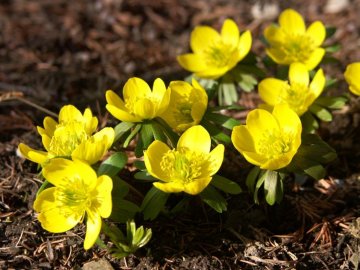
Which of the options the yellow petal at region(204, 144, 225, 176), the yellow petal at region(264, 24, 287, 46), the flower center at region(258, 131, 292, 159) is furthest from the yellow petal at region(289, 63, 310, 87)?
the yellow petal at region(204, 144, 225, 176)

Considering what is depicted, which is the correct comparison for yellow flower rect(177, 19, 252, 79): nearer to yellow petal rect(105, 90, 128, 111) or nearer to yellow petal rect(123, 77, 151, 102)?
yellow petal rect(123, 77, 151, 102)

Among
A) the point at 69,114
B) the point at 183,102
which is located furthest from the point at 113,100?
the point at 183,102

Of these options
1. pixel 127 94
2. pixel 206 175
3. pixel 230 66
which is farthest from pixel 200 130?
pixel 230 66

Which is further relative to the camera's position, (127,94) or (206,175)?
(127,94)

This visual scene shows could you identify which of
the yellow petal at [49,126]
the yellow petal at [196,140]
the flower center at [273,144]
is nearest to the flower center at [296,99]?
the flower center at [273,144]

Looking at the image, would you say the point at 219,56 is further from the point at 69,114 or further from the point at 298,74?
the point at 69,114

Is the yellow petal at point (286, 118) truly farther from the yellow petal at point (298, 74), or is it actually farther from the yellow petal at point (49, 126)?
the yellow petal at point (49, 126)

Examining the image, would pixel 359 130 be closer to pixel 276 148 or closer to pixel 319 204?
pixel 319 204
